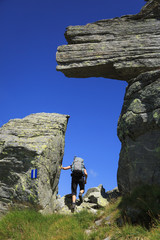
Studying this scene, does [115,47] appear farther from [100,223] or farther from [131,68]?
[100,223]

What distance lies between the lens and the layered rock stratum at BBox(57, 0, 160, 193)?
862 cm

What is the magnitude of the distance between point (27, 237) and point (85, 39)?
1105 cm

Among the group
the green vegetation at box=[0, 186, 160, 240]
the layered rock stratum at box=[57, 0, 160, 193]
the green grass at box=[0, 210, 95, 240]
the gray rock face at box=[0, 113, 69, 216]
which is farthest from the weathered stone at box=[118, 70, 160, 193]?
the gray rock face at box=[0, 113, 69, 216]

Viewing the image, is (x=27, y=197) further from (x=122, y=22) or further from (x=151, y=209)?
(x=122, y=22)

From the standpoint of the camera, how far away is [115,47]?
40.0 ft

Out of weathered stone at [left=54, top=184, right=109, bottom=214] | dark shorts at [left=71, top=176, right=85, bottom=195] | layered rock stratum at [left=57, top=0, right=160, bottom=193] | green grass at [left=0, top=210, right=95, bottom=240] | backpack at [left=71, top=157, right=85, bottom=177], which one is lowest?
green grass at [left=0, top=210, right=95, bottom=240]

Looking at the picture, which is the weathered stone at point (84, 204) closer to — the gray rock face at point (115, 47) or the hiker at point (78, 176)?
the hiker at point (78, 176)

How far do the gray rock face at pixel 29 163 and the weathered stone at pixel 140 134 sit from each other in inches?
140

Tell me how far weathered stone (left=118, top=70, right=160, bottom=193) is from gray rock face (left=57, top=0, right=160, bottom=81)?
1.90 m

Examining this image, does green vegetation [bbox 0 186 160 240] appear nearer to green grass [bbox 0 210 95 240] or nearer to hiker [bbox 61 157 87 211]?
green grass [bbox 0 210 95 240]

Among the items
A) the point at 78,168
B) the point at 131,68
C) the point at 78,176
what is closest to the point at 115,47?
the point at 131,68

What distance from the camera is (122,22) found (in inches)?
520

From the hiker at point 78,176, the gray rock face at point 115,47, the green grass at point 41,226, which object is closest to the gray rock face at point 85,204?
the hiker at point 78,176

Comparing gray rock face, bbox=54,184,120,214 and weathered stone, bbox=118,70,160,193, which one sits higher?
weathered stone, bbox=118,70,160,193
